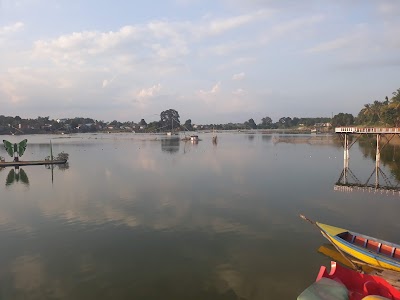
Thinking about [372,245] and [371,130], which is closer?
[372,245]

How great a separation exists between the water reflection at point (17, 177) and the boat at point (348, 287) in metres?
54.8

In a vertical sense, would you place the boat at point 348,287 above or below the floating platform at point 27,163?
below

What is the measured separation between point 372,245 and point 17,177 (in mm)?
64842

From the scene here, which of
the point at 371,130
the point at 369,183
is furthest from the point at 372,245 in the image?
the point at 371,130

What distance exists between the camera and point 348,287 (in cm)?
1734

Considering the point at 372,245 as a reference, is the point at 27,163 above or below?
above

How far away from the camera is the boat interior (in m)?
21.2

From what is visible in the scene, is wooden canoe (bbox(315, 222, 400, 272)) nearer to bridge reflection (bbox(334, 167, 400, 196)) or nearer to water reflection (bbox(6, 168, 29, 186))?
bridge reflection (bbox(334, 167, 400, 196))

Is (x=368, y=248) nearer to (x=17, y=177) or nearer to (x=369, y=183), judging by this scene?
(x=369, y=183)

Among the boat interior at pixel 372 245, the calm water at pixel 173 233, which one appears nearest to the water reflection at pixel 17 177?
the calm water at pixel 173 233

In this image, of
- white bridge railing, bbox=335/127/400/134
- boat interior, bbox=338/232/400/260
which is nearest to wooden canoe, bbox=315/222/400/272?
boat interior, bbox=338/232/400/260

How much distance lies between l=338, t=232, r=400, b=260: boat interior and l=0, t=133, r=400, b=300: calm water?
9.06 ft

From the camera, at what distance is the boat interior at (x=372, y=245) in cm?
2117

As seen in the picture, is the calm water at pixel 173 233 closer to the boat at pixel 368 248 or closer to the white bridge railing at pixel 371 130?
the boat at pixel 368 248
